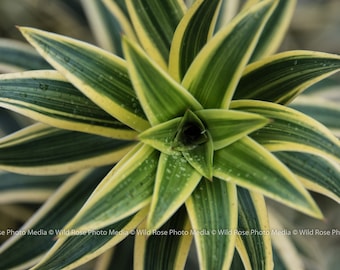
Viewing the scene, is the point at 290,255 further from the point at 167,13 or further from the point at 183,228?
the point at 167,13

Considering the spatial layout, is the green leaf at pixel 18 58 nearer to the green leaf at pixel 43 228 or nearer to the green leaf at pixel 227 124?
the green leaf at pixel 43 228

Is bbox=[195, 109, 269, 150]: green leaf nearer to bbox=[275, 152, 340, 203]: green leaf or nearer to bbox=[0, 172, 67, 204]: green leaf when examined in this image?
bbox=[275, 152, 340, 203]: green leaf

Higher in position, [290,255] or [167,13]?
[167,13]

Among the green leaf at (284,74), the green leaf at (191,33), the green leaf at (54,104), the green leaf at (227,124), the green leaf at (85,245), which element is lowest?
the green leaf at (85,245)

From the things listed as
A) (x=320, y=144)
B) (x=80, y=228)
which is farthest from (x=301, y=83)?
(x=80, y=228)

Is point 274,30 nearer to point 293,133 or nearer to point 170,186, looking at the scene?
point 293,133

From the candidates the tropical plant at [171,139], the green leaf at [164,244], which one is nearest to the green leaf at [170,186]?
the tropical plant at [171,139]
